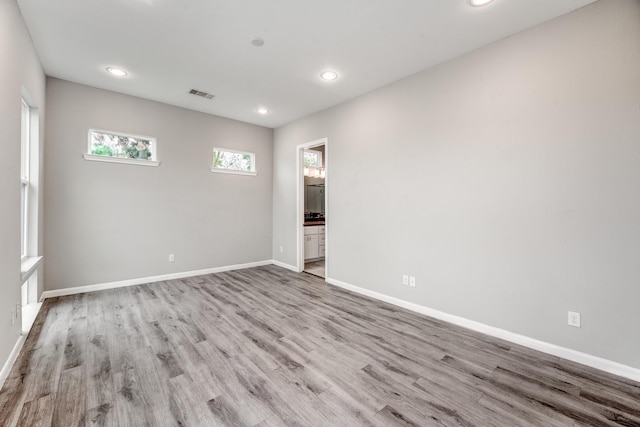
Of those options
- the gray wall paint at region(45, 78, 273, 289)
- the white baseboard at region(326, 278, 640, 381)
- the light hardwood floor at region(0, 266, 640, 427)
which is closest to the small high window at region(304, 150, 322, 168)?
the gray wall paint at region(45, 78, 273, 289)

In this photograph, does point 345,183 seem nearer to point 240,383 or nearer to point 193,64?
point 193,64

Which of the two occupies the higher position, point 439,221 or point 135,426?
Answer: point 439,221

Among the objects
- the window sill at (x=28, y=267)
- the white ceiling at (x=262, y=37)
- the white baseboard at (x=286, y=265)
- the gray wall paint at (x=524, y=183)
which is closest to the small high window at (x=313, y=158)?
the white baseboard at (x=286, y=265)

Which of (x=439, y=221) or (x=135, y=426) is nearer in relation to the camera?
(x=135, y=426)

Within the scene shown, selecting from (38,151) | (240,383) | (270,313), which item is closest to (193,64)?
(38,151)

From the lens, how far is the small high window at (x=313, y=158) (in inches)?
267

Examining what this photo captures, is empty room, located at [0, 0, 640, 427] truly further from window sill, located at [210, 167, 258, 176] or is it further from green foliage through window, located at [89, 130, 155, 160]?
window sill, located at [210, 167, 258, 176]

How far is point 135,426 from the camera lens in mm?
1526

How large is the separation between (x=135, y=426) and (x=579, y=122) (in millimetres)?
3798

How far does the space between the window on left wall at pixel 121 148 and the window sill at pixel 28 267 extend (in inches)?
60.0

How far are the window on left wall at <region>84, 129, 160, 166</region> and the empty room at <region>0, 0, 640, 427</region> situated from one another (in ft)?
0.10

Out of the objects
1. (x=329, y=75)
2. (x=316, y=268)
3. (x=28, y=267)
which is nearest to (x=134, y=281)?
(x=28, y=267)

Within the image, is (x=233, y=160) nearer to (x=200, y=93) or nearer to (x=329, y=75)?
(x=200, y=93)

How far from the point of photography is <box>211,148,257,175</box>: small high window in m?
5.11
